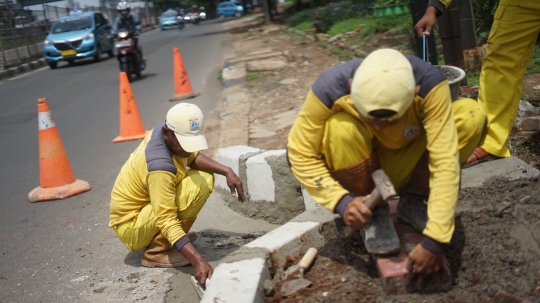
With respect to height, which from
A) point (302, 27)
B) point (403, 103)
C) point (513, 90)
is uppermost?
point (403, 103)

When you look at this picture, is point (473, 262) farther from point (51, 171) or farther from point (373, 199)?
point (51, 171)

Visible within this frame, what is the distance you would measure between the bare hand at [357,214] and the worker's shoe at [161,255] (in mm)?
1505

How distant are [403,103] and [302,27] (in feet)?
60.5

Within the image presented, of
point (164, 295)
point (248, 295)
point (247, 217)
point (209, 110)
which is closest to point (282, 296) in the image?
point (248, 295)

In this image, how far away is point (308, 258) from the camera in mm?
3193

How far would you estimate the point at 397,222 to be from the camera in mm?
3301

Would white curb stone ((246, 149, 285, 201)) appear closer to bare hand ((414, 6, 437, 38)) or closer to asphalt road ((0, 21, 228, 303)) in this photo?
asphalt road ((0, 21, 228, 303))

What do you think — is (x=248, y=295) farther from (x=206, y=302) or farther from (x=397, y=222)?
(x=397, y=222)

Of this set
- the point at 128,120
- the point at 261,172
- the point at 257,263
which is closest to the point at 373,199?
the point at 257,263

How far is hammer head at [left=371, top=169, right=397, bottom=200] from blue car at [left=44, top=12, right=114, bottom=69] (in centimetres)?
1754

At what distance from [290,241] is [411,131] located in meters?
0.92

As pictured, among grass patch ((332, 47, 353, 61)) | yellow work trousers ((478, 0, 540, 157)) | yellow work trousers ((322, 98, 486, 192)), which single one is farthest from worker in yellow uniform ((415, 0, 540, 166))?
grass patch ((332, 47, 353, 61))

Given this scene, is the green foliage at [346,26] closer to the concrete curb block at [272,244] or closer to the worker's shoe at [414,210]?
the concrete curb block at [272,244]

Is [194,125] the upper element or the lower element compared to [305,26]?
upper
